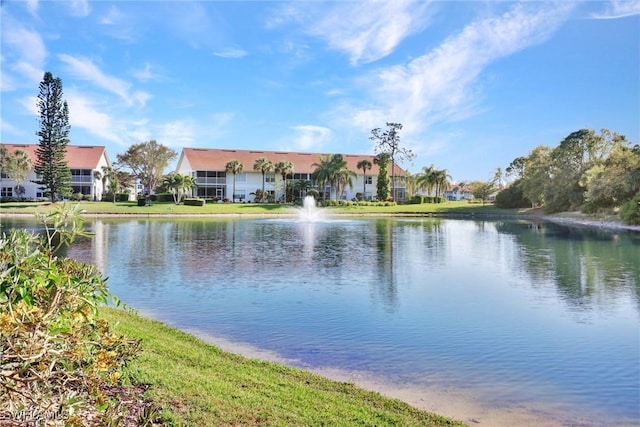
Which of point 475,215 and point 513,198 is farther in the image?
point 513,198

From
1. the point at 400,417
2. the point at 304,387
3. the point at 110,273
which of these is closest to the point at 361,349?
the point at 304,387

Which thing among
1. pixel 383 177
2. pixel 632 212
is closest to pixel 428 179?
pixel 383 177

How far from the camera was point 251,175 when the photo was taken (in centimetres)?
7194

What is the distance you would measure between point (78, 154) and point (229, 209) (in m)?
27.2

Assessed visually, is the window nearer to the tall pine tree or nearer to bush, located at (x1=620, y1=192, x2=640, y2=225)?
the tall pine tree

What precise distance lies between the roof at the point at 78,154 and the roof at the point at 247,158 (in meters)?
11.5

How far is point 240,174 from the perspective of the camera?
71375 mm

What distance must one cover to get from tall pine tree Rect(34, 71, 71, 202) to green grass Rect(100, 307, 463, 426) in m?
55.2

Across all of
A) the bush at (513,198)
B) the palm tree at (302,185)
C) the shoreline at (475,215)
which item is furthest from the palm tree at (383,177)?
the bush at (513,198)

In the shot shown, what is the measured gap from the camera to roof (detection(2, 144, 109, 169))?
67.8m

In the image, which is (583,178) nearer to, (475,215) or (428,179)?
(475,215)

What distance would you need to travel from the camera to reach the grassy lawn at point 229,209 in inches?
2025

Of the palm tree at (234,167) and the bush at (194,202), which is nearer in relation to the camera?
the bush at (194,202)

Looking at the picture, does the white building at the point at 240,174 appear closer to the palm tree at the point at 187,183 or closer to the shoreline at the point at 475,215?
the palm tree at the point at 187,183
